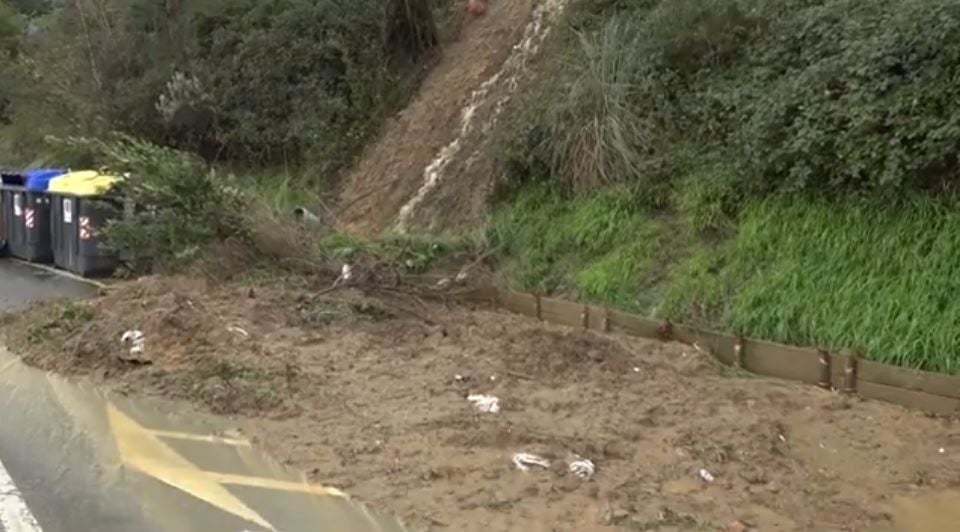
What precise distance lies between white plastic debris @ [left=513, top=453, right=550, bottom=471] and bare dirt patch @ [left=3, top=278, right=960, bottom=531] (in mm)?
68

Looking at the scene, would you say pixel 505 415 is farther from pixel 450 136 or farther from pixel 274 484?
pixel 450 136

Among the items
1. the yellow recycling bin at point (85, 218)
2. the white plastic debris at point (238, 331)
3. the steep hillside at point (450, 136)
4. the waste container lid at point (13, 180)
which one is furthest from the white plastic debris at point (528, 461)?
the waste container lid at point (13, 180)

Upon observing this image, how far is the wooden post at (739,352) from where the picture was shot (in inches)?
339

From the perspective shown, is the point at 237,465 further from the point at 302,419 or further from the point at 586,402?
the point at 586,402

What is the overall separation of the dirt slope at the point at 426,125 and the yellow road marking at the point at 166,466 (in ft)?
27.7

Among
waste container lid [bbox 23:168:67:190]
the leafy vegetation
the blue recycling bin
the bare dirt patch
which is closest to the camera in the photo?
the bare dirt patch

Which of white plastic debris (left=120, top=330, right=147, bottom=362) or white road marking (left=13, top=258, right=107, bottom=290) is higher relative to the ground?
white plastic debris (left=120, top=330, right=147, bottom=362)

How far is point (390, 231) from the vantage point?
586 inches

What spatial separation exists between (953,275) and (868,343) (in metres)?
0.76

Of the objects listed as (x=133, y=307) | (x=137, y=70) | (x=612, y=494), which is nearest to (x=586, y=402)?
(x=612, y=494)

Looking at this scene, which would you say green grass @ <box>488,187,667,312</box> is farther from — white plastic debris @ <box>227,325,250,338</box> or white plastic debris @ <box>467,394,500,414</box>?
white plastic debris @ <box>227,325,250,338</box>

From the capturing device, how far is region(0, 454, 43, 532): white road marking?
221 inches

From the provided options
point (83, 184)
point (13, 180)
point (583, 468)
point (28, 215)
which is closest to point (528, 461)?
point (583, 468)

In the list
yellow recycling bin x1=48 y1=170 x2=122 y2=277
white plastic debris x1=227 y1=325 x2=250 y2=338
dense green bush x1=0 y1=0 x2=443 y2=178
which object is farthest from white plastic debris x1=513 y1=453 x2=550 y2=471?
dense green bush x1=0 y1=0 x2=443 y2=178
